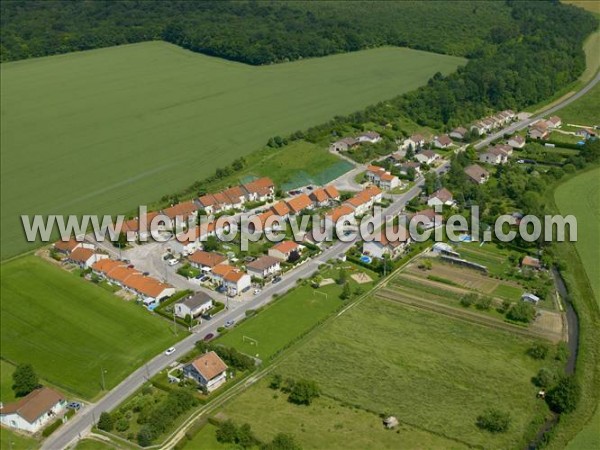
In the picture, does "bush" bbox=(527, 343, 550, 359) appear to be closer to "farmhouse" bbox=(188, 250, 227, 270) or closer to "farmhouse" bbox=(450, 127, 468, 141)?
"farmhouse" bbox=(188, 250, 227, 270)

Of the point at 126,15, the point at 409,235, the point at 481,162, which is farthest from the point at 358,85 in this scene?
the point at 126,15

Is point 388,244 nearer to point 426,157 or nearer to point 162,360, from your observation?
point 162,360

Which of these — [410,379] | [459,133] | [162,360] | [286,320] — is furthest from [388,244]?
[459,133]

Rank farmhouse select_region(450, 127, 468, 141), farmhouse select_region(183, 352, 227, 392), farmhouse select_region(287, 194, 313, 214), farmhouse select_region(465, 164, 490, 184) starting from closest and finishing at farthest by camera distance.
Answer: farmhouse select_region(183, 352, 227, 392) < farmhouse select_region(287, 194, 313, 214) < farmhouse select_region(465, 164, 490, 184) < farmhouse select_region(450, 127, 468, 141)

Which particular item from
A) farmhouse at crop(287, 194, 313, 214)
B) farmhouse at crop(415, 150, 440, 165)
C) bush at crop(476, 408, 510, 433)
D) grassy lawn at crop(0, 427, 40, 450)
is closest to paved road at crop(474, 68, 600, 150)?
farmhouse at crop(415, 150, 440, 165)

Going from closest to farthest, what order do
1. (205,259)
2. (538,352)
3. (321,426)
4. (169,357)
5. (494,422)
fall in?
(494,422) < (321,426) < (538,352) < (169,357) < (205,259)

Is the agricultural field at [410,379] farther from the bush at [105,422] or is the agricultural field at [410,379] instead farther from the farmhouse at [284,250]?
the farmhouse at [284,250]

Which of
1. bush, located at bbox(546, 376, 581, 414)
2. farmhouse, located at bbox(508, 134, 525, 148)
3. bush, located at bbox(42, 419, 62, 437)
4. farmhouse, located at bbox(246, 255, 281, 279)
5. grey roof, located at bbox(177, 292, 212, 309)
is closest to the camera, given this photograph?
bush, located at bbox(42, 419, 62, 437)
